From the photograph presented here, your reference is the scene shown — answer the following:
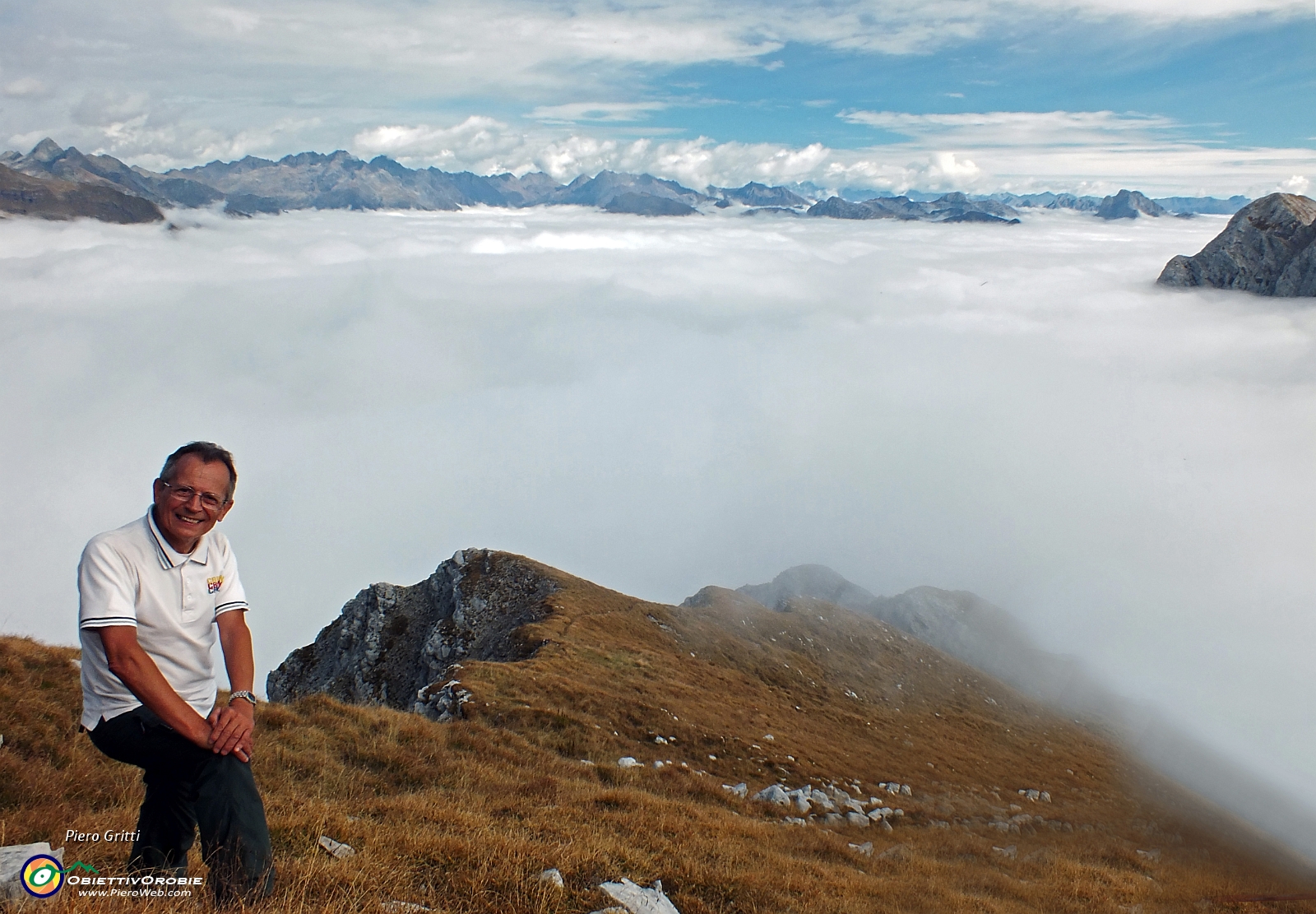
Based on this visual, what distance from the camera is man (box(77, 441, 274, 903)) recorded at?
4609 mm

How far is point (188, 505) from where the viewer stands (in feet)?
16.5

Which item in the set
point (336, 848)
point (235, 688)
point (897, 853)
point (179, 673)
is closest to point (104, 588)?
point (179, 673)

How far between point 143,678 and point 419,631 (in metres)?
41.4

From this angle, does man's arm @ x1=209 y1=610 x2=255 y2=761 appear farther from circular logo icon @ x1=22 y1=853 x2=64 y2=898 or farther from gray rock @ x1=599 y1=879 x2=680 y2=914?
gray rock @ x1=599 y1=879 x2=680 y2=914

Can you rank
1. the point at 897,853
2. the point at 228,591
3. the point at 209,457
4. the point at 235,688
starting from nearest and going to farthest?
the point at 209,457
the point at 228,591
the point at 235,688
the point at 897,853

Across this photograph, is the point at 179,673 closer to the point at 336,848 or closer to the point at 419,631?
the point at 336,848

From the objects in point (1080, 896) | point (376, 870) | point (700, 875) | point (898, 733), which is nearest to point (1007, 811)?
point (898, 733)

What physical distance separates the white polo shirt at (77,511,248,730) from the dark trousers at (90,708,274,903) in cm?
22

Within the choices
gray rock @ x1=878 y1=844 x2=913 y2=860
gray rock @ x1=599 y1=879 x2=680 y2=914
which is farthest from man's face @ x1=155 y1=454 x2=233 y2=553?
gray rock @ x1=878 y1=844 x2=913 y2=860

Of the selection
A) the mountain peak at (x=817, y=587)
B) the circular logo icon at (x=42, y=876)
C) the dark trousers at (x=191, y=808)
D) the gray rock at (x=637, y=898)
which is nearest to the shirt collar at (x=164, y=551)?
the dark trousers at (x=191, y=808)

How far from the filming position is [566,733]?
69.7 feet

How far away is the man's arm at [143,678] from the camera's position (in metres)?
4.51

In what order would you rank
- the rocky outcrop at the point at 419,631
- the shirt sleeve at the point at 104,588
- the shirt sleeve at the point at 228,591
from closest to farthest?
1. the shirt sleeve at the point at 104,588
2. the shirt sleeve at the point at 228,591
3. the rocky outcrop at the point at 419,631

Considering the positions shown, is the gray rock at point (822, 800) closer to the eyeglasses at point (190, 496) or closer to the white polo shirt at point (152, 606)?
the white polo shirt at point (152, 606)
